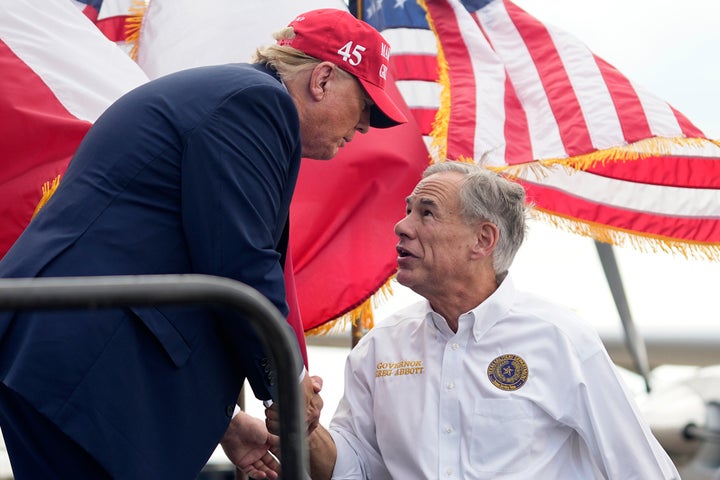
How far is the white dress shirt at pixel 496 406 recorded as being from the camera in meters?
2.83

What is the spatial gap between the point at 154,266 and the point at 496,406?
3.91 feet

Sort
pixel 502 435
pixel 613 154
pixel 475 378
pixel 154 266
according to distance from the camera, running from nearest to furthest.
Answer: pixel 154 266 → pixel 502 435 → pixel 475 378 → pixel 613 154

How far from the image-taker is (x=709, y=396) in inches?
270

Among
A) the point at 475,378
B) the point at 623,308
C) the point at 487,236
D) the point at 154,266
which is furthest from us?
the point at 623,308

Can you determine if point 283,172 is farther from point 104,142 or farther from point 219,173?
point 104,142

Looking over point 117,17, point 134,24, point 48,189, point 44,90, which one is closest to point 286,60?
point 48,189

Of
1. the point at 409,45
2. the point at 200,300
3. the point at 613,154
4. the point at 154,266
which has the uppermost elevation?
the point at 200,300

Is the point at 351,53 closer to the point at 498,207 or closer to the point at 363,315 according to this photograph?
the point at 498,207

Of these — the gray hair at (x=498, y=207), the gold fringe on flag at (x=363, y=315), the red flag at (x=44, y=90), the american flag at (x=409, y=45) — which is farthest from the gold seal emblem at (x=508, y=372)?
the american flag at (x=409, y=45)

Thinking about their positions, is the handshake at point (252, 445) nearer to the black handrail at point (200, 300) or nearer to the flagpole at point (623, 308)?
the black handrail at point (200, 300)

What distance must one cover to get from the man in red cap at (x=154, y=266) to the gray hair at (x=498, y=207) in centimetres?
95

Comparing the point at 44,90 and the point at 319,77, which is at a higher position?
the point at 319,77

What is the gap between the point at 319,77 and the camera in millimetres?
2535

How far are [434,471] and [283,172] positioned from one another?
3.48 ft
